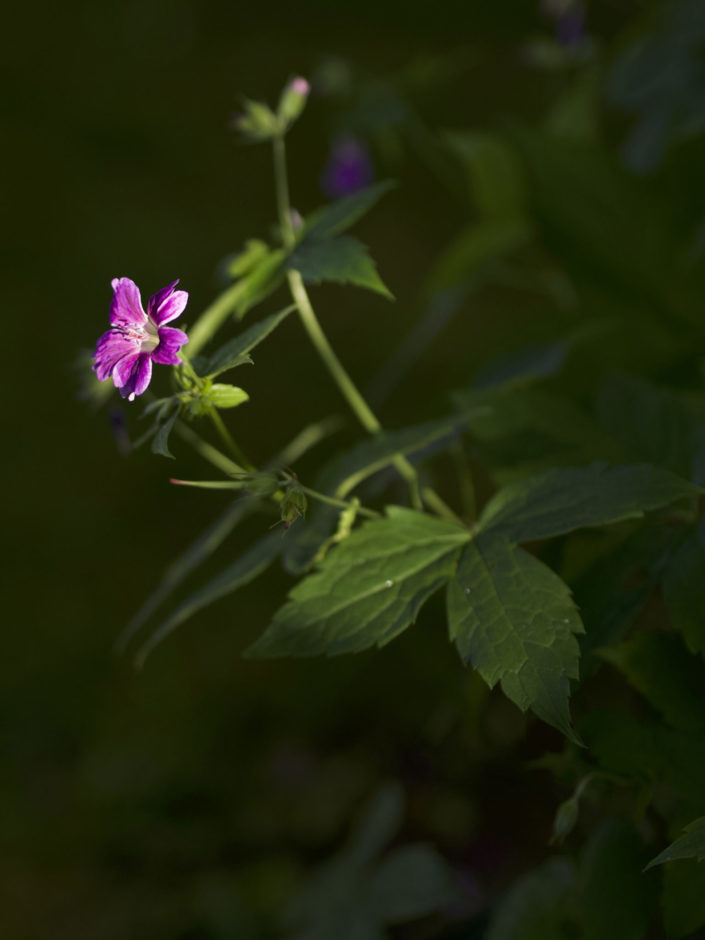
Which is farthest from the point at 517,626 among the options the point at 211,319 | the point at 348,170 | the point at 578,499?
the point at 348,170

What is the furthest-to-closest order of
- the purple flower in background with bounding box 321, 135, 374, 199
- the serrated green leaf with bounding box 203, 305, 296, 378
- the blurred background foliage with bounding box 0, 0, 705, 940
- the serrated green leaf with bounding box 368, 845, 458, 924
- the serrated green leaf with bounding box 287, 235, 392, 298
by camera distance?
the purple flower in background with bounding box 321, 135, 374, 199 < the blurred background foliage with bounding box 0, 0, 705, 940 < the serrated green leaf with bounding box 368, 845, 458, 924 < the serrated green leaf with bounding box 287, 235, 392, 298 < the serrated green leaf with bounding box 203, 305, 296, 378

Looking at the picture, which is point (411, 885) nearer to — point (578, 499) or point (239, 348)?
point (578, 499)

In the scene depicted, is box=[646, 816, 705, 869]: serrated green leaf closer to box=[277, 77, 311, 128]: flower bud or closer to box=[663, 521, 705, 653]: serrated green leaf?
box=[663, 521, 705, 653]: serrated green leaf

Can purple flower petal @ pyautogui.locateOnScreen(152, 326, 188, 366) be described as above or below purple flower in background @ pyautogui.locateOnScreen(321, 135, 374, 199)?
above

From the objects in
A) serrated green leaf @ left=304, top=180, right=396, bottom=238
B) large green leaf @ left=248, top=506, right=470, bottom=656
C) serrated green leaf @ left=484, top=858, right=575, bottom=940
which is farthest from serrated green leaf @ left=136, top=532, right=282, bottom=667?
serrated green leaf @ left=484, top=858, right=575, bottom=940

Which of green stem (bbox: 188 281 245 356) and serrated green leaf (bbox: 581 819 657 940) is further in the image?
green stem (bbox: 188 281 245 356)

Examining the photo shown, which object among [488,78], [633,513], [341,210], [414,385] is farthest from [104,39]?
[633,513]

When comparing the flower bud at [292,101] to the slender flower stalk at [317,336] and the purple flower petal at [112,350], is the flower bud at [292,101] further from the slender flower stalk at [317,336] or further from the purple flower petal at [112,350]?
the purple flower petal at [112,350]
